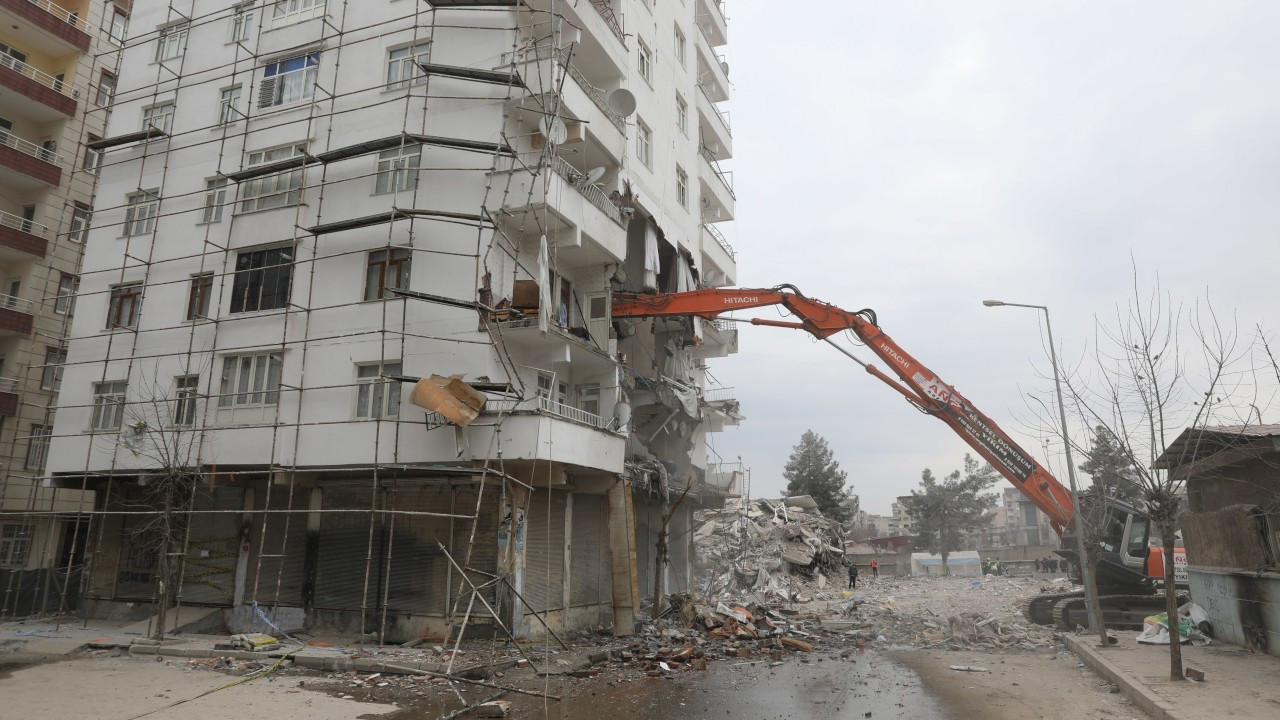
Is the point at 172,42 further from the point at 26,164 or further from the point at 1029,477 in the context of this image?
the point at 1029,477

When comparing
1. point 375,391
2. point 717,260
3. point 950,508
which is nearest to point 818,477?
point 950,508

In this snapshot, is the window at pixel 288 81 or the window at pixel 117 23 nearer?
the window at pixel 288 81

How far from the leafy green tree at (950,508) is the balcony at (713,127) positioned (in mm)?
47601

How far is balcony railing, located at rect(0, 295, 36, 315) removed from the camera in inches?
1019

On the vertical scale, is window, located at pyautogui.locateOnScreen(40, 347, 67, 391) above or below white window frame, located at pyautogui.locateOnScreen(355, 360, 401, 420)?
above

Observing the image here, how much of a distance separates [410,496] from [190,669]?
555 centimetres

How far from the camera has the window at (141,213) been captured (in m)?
22.4

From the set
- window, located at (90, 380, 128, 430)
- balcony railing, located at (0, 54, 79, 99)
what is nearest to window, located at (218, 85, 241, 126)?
window, located at (90, 380, 128, 430)

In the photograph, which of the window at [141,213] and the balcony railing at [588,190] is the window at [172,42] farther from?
the balcony railing at [588,190]

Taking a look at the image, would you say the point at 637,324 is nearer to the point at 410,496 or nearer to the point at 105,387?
the point at 410,496

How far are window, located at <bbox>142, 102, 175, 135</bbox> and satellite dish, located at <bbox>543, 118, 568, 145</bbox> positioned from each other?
13.3 meters

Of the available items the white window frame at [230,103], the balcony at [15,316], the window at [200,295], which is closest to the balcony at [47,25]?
the balcony at [15,316]

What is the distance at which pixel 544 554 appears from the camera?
18406mm

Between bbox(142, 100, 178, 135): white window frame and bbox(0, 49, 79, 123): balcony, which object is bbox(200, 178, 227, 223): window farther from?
bbox(0, 49, 79, 123): balcony
